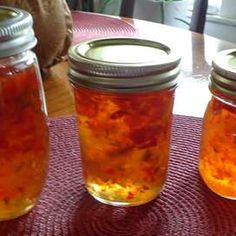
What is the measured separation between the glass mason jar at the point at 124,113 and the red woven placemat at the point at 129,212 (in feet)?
0.05

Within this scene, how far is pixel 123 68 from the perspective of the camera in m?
0.44

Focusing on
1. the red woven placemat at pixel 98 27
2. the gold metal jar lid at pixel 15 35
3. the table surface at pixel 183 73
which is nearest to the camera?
the gold metal jar lid at pixel 15 35

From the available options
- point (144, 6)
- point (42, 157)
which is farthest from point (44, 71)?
point (144, 6)

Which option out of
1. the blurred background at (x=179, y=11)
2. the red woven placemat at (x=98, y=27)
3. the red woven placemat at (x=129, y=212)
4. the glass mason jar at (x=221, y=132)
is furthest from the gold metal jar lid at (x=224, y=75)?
the blurred background at (x=179, y=11)

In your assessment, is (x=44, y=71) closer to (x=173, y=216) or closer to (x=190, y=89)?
(x=190, y=89)

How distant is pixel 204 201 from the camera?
51 cm

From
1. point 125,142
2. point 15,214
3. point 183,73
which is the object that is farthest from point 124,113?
point 183,73

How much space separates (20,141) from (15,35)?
10 cm

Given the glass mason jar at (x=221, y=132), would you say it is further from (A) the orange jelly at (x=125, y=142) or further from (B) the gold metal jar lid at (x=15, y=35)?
(B) the gold metal jar lid at (x=15, y=35)

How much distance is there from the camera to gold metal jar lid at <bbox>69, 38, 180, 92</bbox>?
44 cm

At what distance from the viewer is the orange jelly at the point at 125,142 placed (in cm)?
46

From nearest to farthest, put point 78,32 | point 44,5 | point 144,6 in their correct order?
1. point 44,5
2. point 78,32
3. point 144,6

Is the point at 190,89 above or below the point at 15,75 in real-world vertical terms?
below

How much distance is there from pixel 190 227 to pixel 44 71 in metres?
0.43
